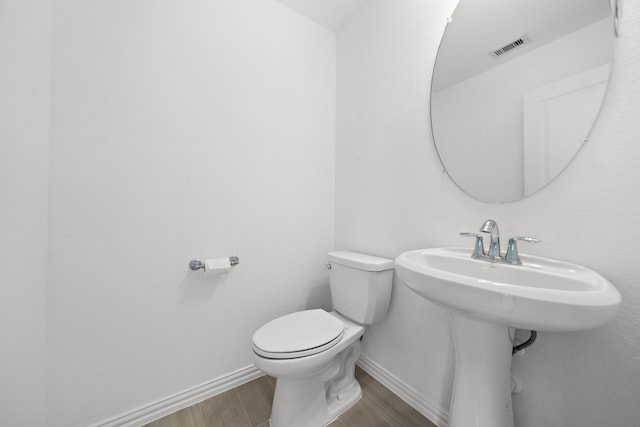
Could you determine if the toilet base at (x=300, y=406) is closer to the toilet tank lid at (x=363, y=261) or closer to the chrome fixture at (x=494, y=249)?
the toilet tank lid at (x=363, y=261)

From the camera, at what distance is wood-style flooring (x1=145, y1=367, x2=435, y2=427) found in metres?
1.03

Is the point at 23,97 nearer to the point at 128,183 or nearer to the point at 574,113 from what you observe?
the point at 128,183

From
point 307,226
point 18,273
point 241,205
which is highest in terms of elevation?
point 241,205

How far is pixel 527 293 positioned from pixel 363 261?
0.74 meters

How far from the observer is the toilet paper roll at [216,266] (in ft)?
3.64

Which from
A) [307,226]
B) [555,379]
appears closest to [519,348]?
[555,379]

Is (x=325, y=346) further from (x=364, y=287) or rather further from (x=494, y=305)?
(x=494, y=305)

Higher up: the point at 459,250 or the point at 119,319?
the point at 459,250

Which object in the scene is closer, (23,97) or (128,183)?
(23,97)

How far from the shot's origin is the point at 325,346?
3.09ft

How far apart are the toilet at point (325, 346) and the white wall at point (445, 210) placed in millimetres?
187

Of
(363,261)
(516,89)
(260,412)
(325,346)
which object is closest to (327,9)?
(516,89)

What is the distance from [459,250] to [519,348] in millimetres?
358

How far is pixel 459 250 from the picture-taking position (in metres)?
0.92
